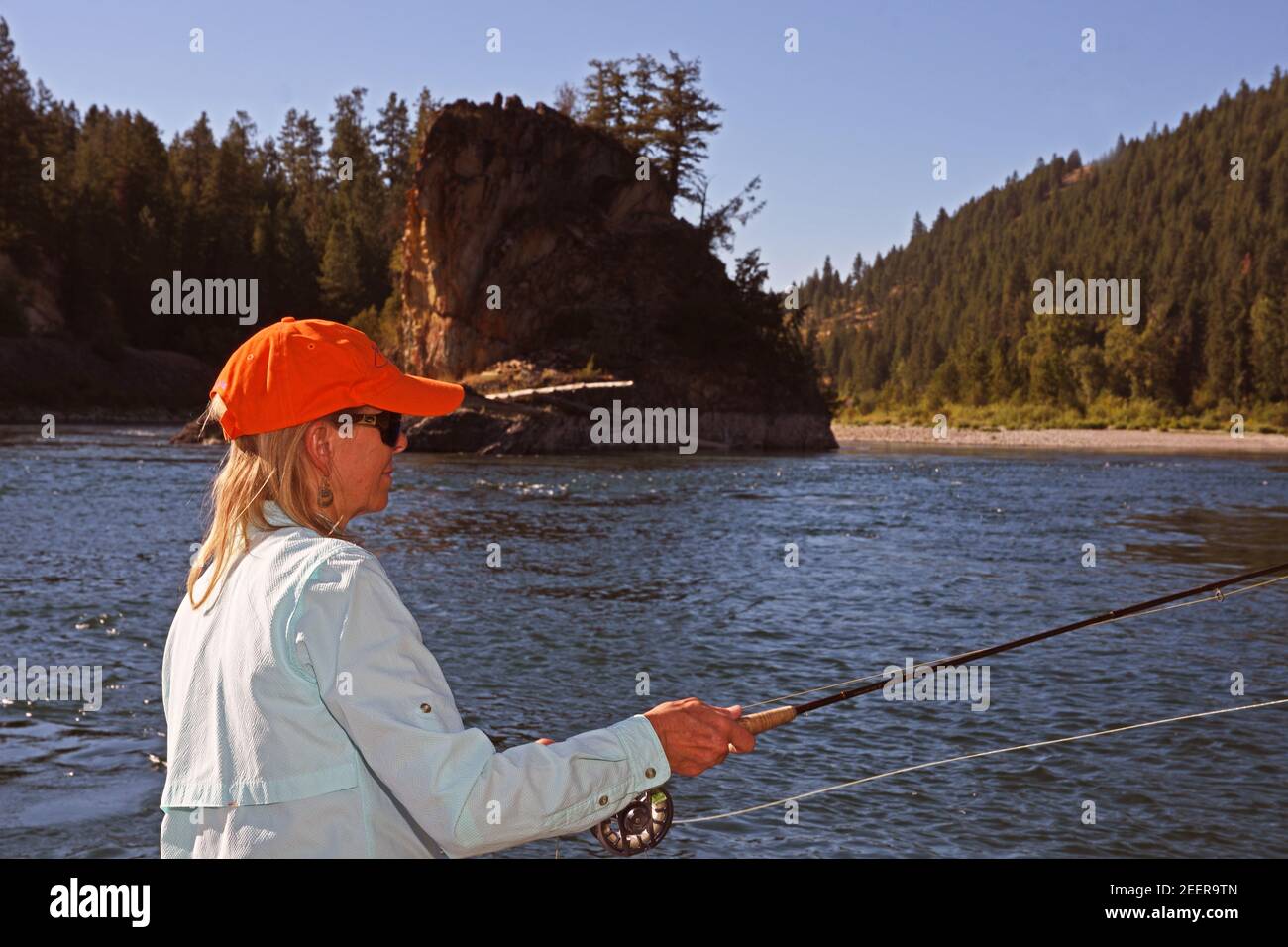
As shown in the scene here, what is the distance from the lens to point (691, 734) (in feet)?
8.76

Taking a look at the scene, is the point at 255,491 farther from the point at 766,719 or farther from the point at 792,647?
the point at 792,647

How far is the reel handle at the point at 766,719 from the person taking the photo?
3.25 m

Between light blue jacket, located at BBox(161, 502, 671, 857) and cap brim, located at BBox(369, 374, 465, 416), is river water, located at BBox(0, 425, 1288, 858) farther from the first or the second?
light blue jacket, located at BBox(161, 502, 671, 857)

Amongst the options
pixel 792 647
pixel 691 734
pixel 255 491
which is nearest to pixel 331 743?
pixel 255 491

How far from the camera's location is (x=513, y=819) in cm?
227

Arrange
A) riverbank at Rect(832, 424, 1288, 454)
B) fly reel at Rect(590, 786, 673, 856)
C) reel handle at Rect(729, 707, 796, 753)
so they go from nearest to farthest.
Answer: fly reel at Rect(590, 786, 673, 856) → reel handle at Rect(729, 707, 796, 753) → riverbank at Rect(832, 424, 1288, 454)

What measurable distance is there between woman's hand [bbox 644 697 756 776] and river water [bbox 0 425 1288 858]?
13.1ft

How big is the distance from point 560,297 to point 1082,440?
50.3m

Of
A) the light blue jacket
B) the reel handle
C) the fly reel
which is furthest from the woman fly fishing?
the reel handle

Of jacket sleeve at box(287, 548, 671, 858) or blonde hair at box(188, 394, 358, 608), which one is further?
blonde hair at box(188, 394, 358, 608)

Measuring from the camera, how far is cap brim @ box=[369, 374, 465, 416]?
2602 millimetres

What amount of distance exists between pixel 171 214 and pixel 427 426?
6838cm

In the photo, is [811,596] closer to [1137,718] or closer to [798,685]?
[798,685]
